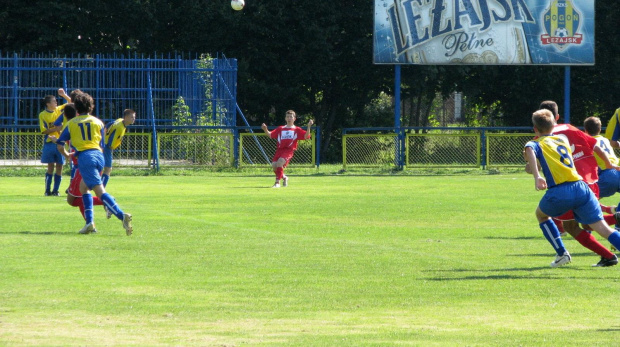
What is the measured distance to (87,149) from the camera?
42.8 ft

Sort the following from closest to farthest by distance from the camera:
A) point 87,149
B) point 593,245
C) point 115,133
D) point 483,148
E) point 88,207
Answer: point 593,245
point 87,149
point 88,207
point 115,133
point 483,148

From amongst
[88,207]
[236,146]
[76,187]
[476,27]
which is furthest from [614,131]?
[476,27]

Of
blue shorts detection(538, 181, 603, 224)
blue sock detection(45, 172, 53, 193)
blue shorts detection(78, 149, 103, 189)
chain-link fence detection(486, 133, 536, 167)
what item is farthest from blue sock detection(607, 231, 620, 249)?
chain-link fence detection(486, 133, 536, 167)

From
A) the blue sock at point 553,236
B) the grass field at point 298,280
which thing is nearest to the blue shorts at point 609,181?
the grass field at point 298,280

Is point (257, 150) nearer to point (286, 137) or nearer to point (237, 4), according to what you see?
point (237, 4)

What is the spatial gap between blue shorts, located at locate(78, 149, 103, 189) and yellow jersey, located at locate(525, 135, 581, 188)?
5638 millimetres

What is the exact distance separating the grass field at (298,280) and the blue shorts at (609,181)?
1.10 meters

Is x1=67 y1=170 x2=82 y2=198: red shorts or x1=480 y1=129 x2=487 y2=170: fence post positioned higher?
x1=480 y1=129 x2=487 y2=170: fence post

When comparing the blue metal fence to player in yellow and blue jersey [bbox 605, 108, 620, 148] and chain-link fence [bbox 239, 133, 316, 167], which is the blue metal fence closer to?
chain-link fence [bbox 239, 133, 316, 167]

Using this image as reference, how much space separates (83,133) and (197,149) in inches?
710

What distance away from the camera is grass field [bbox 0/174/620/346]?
22.5ft

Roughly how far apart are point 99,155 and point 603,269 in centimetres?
635

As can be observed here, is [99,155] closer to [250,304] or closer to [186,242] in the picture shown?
[186,242]

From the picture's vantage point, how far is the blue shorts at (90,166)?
1292 cm
